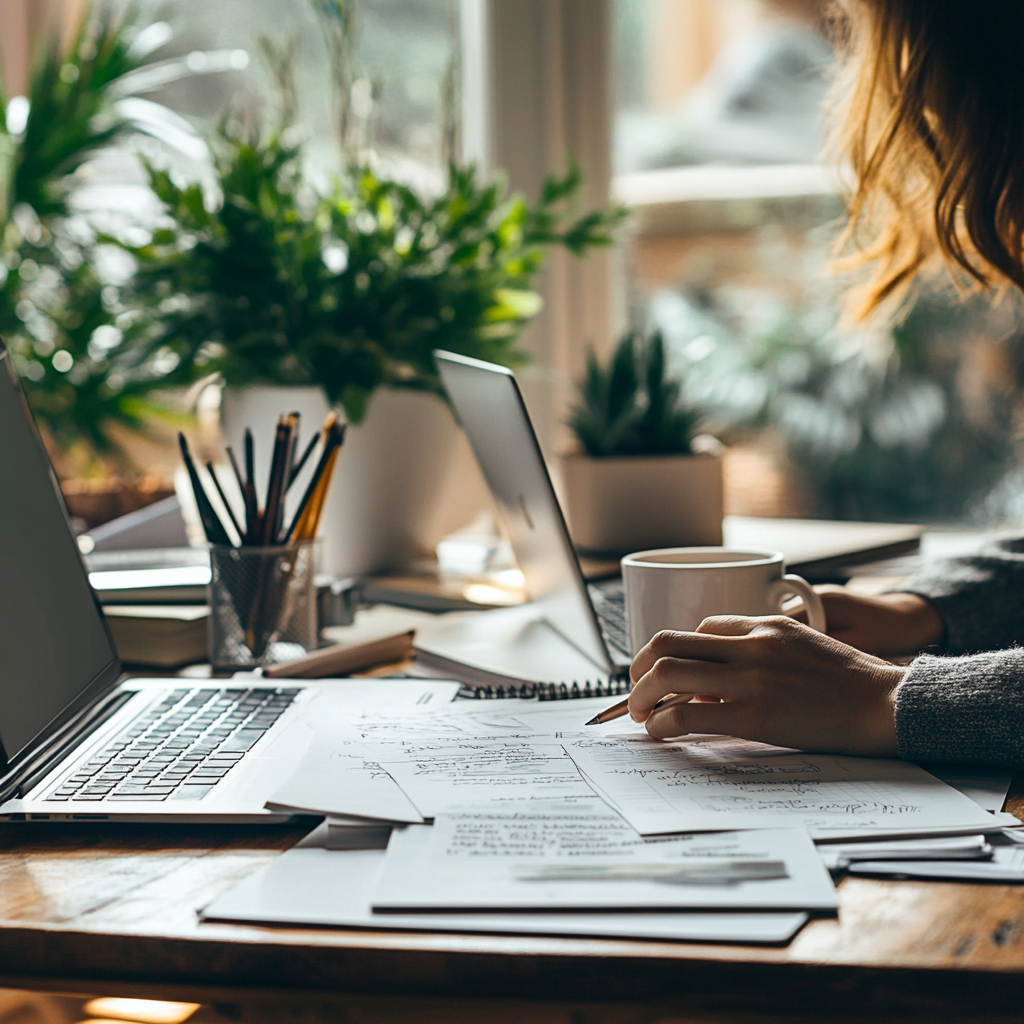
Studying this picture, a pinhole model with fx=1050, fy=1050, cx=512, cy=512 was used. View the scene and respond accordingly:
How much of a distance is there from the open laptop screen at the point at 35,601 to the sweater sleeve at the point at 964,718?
0.48 m

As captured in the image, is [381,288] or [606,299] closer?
[381,288]

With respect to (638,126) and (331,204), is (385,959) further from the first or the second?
(638,126)

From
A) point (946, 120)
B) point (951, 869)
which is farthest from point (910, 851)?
point (946, 120)

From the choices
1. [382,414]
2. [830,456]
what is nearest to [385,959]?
[382,414]

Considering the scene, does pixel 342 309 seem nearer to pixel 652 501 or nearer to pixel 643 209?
pixel 652 501

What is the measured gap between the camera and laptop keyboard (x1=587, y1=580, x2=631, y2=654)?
83cm

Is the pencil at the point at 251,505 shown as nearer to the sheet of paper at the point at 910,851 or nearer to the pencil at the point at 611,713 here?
the pencil at the point at 611,713

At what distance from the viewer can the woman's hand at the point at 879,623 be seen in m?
0.82

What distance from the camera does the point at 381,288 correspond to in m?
1.16

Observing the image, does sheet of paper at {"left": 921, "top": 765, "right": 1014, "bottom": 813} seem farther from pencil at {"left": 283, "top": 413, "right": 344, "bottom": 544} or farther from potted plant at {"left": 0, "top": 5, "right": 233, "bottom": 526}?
potted plant at {"left": 0, "top": 5, "right": 233, "bottom": 526}

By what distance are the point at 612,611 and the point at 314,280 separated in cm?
50

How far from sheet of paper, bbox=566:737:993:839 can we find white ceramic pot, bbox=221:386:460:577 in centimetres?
62

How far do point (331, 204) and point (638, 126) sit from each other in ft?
2.91

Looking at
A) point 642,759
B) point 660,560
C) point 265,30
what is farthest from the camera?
point 265,30
